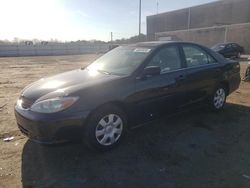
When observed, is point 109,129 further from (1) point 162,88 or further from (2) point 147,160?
(1) point 162,88

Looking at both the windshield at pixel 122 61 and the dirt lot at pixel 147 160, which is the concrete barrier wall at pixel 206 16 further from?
the dirt lot at pixel 147 160

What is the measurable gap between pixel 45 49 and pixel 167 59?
35049mm

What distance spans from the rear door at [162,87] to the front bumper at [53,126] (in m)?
1.01

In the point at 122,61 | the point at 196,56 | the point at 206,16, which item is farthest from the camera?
the point at 206,16

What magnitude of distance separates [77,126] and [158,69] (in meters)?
1.55

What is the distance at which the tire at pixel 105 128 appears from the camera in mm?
3388

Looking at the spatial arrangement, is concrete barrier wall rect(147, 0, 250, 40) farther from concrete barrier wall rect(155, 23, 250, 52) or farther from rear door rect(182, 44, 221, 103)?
rear door rect(182, 44, 221, 103)

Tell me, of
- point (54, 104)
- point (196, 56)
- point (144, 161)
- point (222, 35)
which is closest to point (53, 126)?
point (54, 104)

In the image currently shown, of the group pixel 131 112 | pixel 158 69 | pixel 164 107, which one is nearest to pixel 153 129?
pixel 164 107

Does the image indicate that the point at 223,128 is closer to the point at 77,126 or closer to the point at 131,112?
the point at 131,112

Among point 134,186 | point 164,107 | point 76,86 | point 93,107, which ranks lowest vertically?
point 134,186

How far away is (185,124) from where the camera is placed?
4.81m

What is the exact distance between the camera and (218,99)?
17.9 ft

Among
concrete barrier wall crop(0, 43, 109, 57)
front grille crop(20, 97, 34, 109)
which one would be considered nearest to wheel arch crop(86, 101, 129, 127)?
front grille crop(20, 97, 34, 109)
